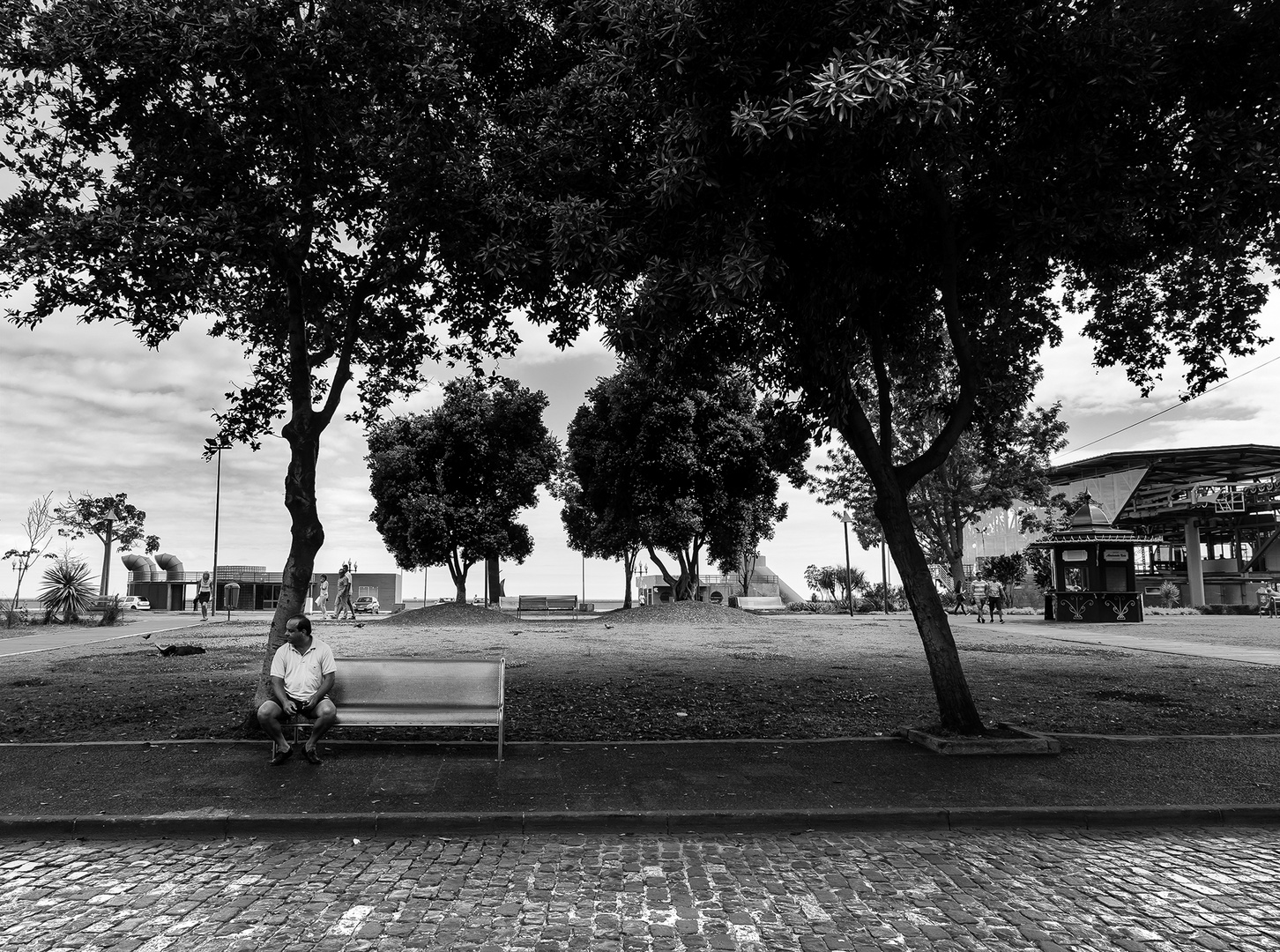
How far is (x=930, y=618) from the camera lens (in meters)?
8.27

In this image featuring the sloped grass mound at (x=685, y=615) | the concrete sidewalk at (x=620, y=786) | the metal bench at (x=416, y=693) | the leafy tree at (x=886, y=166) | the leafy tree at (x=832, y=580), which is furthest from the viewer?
the leafy tree at (x=832, y=580)

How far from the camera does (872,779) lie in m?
6.62

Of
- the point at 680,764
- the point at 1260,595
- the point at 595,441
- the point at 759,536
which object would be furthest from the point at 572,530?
the point at 680,764

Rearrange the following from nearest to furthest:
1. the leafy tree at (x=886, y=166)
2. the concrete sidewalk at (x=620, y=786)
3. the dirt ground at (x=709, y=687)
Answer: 1. the concrete sidewalk at (x=620, y=786)
2. the leafy tree at (x=886, y=166)
3. the dirt ground at (x=709, y=687)

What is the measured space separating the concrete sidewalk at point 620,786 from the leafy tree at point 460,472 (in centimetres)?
2346

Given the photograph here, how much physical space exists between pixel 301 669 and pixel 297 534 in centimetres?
177

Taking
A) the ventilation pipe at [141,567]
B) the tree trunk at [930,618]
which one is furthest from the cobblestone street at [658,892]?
the ventilation pipe at [141,567]

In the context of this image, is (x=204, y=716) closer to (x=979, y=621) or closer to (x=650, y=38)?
(x=650, y=38)

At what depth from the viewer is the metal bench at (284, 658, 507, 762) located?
7309 mm

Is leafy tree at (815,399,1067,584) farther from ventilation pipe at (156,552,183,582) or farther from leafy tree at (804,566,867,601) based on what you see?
ventilation pipe at (156,552,183,582)

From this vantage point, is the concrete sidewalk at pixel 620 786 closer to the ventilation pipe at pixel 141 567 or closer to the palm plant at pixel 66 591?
the palm plant at pixel 66 591

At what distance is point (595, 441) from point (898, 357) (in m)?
22.0

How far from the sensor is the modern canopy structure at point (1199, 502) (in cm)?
4209

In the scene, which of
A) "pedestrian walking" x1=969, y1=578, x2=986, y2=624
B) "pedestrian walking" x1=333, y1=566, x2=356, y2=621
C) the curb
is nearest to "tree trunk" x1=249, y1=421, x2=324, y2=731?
the curb
